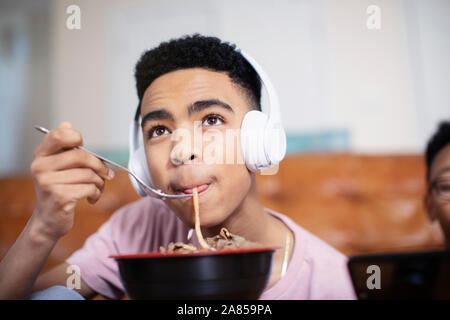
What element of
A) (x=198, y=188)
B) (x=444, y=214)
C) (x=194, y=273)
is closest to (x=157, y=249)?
(x=198, y=188)

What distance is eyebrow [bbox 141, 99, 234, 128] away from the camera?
49 centimetres

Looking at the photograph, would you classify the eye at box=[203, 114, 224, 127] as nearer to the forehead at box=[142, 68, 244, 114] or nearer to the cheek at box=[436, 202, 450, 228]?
the forehead at box=[142, 68, 244, 114]

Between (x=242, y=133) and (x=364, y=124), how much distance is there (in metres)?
0.33

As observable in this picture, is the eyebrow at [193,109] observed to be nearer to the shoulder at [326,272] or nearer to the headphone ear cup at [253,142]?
the headphone ear cup at [253,142]

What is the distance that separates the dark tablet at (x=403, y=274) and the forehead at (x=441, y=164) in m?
0.36

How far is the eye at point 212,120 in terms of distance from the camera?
49cm

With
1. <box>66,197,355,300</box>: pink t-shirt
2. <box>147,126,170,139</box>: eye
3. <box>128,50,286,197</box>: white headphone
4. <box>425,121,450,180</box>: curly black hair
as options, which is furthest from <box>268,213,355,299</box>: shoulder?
<box>425,121,450,180</box>: curly black hair

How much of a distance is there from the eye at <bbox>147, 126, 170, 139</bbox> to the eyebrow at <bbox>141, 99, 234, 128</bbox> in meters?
0.01

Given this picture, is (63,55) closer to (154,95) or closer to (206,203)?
(154,95)

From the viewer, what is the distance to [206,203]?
493 millimetres

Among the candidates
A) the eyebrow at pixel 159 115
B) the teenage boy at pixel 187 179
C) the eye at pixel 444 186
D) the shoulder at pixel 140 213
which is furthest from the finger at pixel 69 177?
the eye at pixel 444 186

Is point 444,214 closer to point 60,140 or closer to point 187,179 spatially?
point 187,179
